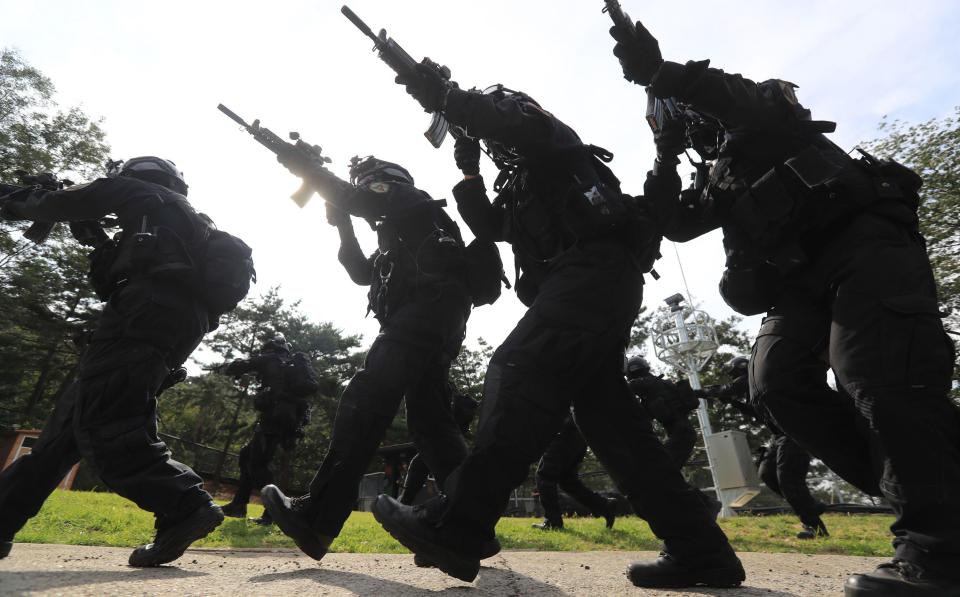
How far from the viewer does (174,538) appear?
2.68m

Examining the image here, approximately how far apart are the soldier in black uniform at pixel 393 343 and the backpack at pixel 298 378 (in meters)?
3.69

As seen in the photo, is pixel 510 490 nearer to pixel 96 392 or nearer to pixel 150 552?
pixel 150 552

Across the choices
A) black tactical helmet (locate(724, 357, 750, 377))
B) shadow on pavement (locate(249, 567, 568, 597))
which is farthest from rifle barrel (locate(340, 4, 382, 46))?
black tactical helmet (locate(724, 357, 750, 377))

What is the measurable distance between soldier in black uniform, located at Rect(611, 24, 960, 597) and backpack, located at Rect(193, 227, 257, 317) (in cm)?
248

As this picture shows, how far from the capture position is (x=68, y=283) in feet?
66.8

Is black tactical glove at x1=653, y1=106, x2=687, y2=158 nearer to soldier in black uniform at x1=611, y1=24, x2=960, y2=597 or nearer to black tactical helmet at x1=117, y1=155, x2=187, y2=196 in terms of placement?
soldier in black uniform at x1=611, y1=24, x2=960, y2=597

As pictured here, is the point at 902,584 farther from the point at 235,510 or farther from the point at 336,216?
the point at 235,510

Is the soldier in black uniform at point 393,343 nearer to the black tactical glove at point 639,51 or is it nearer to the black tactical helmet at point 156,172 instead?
the black tactical helmet at point 156,172

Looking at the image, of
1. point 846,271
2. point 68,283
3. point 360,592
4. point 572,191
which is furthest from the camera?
point 68,283

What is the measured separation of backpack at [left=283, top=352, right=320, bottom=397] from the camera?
723cm

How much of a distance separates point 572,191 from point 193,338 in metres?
2.44

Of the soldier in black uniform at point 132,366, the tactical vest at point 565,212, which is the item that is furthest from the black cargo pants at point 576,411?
the soldier in black uniform at point 132,366

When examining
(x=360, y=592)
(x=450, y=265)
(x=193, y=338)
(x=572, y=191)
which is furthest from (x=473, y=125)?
(x=193, y=338)

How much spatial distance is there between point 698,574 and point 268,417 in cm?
610
